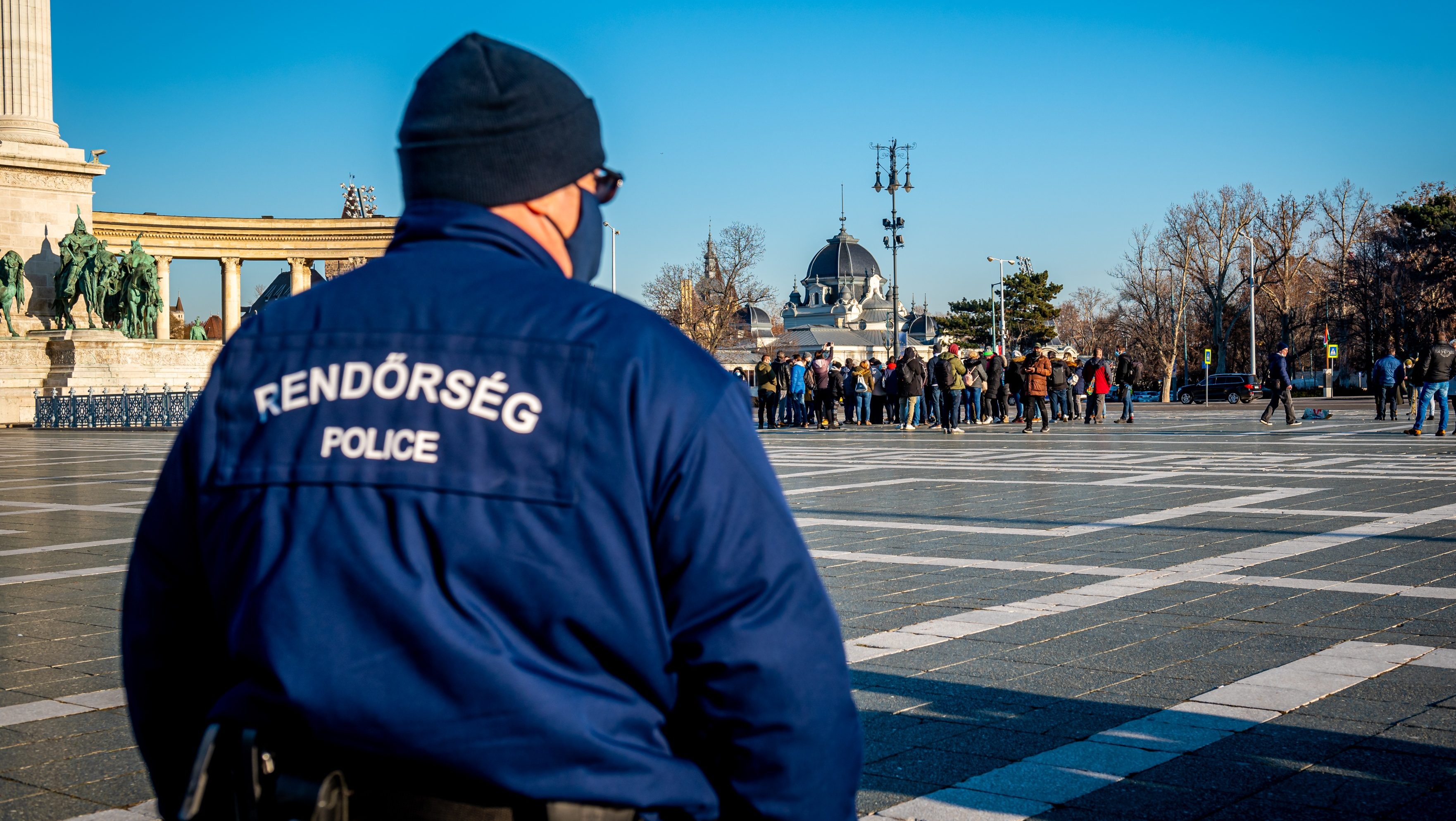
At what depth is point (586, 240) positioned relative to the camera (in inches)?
72.5

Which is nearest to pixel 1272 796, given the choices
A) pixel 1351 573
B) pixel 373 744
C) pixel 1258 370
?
pixel 373 744

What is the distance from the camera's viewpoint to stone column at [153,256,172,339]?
153 feet

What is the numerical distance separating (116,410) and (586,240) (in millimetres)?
38826

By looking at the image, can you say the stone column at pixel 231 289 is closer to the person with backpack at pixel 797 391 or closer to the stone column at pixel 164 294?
the stone column at pixel 164 294

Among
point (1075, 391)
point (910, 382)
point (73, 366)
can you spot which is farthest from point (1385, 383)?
point (73, 366)

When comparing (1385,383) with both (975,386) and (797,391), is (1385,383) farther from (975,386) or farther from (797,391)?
(797,391)

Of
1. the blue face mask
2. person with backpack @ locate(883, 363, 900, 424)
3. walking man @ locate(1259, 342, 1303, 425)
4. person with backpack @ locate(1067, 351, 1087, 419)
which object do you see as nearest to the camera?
the blue face mask

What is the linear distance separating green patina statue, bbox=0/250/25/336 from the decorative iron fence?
11.3ft

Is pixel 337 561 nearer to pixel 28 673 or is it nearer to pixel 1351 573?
pixel 28 673

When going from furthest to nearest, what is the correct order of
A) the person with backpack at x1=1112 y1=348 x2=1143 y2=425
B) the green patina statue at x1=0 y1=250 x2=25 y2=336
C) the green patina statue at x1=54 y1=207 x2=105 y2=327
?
1. the green patina statue at x1=54 y1=207 x2=105 y2=327
2. the green patina statue at x1=0 y1=250 x2=25 y2=336
3. the person with backpack at x1=1112 y1=348 x2=1143 y2=425

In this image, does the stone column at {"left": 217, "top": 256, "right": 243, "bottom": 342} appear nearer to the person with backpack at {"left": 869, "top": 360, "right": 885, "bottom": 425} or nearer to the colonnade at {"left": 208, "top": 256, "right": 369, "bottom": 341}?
the colonnade at {"left": 208, "top": 256, "right": 369, "bottom": 341}

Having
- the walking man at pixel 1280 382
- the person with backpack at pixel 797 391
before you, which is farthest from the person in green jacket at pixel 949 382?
the walking man at pixel 1280 382

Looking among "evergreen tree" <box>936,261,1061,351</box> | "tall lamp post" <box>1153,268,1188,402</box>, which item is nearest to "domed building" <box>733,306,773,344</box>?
"evergreen tree" <box>936,261,1061,351</box>

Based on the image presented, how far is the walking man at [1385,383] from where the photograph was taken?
85.8 ft
